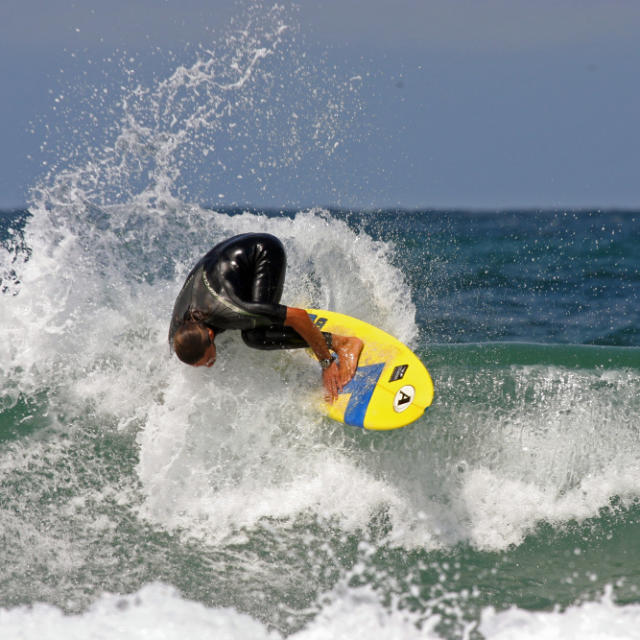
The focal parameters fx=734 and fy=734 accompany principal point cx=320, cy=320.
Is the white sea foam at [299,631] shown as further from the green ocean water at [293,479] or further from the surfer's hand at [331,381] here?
the surfer's hand at [331,381]

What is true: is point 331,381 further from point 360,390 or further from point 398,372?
point 398,372

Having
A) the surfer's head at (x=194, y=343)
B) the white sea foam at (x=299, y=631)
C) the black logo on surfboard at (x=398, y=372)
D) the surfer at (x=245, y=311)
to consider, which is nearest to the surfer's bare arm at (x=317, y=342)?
the surfer at (x=245, y=311)

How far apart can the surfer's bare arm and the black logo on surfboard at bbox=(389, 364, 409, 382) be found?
36cm

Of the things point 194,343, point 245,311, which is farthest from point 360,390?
point 194,343

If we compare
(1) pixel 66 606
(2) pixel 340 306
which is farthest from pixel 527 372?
(1) pixel 66 606

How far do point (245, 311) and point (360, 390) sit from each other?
3.30 ft

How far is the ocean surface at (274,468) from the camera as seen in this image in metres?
3.96

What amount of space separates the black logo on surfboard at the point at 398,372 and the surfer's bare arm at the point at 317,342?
1.17ft

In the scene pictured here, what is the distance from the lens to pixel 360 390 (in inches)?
191

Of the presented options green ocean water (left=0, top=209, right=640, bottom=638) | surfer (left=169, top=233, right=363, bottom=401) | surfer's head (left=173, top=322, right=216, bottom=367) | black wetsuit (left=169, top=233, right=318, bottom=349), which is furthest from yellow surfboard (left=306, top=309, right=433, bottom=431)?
surfer's head (left=173, top=322, right=216, bottom=367)

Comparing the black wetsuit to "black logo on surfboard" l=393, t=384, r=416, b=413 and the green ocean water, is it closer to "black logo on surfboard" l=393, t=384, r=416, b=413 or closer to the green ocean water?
the green ocean water

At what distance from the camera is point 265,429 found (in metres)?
4.89

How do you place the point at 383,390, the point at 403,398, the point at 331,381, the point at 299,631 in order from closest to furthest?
the point at 299,631 < the point at 403,398 < the point at 383,390 < the point at 331,381

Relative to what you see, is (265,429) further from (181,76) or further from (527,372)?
(181,76)
